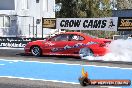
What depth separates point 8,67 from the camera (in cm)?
1405

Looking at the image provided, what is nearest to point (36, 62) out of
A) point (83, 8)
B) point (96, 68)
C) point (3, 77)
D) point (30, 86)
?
point (96, 68)

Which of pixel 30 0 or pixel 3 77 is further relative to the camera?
pixel 30 0

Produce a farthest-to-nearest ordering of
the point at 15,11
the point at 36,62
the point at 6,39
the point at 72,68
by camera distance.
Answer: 1. the point at 15,11
2. the point at 6,39
3. the point at 36,62
4. the point at 72,68

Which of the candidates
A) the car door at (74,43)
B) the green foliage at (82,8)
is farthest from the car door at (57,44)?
the green foliage at (82,8)

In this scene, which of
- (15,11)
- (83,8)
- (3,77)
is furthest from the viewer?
(83,8)

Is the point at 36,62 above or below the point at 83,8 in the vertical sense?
below

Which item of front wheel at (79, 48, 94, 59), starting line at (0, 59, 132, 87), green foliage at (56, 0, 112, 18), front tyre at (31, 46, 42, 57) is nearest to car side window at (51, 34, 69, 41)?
front tyre at (31, 46, 42, 57)

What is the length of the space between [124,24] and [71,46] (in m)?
7.89

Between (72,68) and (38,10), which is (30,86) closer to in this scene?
(72,68)

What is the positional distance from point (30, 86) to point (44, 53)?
28.5 ft

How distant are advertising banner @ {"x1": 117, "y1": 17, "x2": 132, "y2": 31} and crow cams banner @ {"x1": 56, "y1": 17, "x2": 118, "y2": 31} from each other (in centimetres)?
28

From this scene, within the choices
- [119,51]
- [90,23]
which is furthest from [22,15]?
[119,51]

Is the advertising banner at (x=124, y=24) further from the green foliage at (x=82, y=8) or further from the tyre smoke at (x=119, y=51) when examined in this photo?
the green foliage at (x=82, y=8)

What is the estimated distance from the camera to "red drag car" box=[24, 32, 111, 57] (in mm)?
16812
